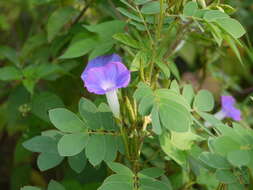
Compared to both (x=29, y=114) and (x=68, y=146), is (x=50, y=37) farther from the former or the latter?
(x=68, y=146)

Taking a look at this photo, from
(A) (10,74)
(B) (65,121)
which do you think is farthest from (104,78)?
(A) (10,74)

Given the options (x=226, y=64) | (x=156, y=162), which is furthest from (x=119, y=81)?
(x=226, y=64)

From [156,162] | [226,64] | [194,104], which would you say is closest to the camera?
[194,104]

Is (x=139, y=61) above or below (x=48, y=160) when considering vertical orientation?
above

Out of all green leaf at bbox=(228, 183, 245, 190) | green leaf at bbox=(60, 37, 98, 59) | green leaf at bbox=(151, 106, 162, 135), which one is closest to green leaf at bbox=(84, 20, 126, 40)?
green leaf at bbox=(60, 37, 98, 59)

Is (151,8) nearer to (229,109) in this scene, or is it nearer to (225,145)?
(225,145)

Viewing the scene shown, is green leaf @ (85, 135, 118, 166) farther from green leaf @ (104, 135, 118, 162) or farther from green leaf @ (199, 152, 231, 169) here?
green leaf @ (199, 152, 231, 169)
